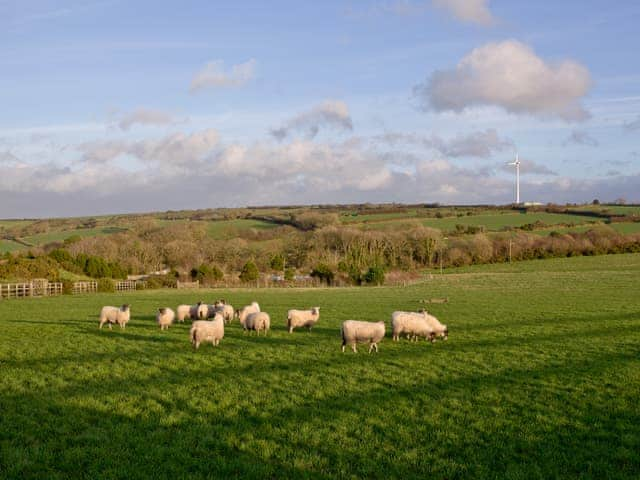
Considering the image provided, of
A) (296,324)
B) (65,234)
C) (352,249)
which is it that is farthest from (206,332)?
(65,234)

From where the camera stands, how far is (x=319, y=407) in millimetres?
11742

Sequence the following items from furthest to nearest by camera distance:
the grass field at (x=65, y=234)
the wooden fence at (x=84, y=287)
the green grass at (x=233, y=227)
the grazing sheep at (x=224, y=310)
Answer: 1. the grass field at (x=65, y=234)
2. the green grass at (x=233, y=227)
3. the wooden fence at (x=84, y=287)
4. the grazing sheep at (x=224, y=310)

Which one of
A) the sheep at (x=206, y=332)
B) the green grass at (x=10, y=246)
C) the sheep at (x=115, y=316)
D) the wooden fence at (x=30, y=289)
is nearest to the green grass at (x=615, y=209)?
the wooden fence at (x=30, y=289)

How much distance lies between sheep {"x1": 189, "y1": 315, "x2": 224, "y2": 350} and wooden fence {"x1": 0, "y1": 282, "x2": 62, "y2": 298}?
128 ft

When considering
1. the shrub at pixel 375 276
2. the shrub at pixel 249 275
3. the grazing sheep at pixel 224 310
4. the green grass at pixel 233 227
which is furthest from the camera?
the green grass at pixel 233 227

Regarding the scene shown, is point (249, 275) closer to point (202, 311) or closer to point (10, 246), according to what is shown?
point (202, 311)

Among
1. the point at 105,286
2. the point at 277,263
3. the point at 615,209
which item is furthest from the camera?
the point at 615,209

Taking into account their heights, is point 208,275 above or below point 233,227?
below

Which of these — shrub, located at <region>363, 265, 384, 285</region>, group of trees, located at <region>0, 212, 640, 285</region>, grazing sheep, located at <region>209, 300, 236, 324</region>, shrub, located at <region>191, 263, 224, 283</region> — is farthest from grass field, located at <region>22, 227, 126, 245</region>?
grazing sheep, located at <region>209, 300, 236, 324</region>

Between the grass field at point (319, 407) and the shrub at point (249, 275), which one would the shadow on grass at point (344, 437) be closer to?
the grass field at point (319, 407)

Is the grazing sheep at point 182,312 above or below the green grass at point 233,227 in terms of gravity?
below

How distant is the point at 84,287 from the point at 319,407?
55.8 metres

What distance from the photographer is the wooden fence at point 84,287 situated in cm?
5956

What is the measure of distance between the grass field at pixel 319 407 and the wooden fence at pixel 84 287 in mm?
40284
